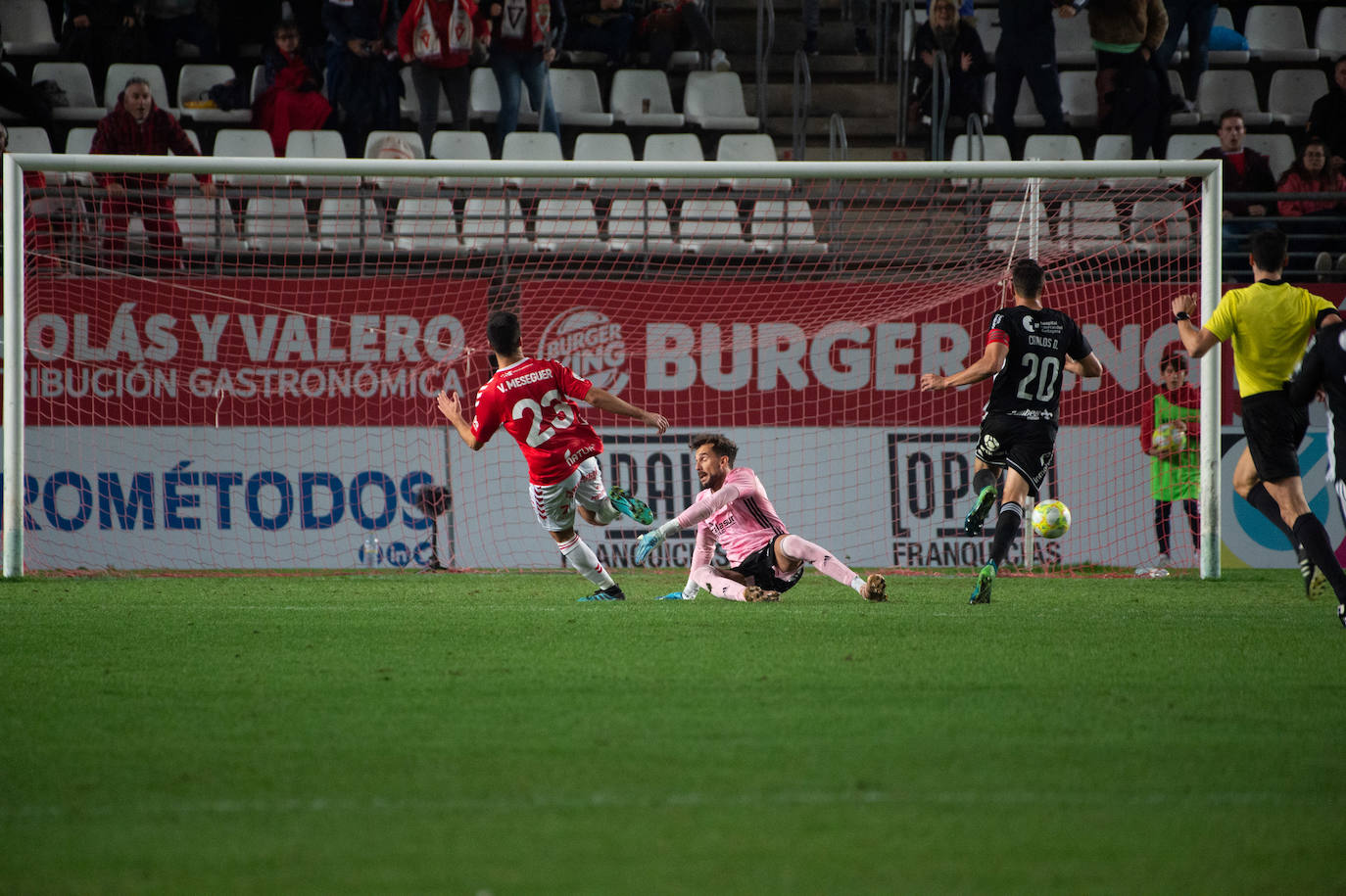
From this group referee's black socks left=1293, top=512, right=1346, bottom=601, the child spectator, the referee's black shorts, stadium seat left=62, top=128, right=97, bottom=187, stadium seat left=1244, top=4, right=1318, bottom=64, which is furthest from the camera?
stadium seat left=1244, top=4, right=1318, bottom=64

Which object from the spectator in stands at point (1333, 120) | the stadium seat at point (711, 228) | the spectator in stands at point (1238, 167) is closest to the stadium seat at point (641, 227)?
the stadium seat at point (711, 228)

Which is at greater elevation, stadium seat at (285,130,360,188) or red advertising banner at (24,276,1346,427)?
stadium seat at (285,130,360,188)

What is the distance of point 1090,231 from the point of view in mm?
12969

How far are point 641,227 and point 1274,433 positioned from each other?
7.00 metres

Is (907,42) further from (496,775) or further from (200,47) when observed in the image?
(496,775)

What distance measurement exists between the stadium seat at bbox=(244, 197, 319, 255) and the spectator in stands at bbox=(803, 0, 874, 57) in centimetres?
674

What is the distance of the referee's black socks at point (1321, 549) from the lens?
7.05 metres

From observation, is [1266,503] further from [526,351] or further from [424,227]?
[424,227]

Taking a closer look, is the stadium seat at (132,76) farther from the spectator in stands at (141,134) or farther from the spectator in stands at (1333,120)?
the spectator in stands at (1333,120)

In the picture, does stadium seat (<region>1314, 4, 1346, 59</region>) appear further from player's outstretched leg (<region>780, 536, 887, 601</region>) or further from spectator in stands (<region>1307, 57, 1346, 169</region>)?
player's outstretched leg (<region>780, 536, 887, 601</region>)

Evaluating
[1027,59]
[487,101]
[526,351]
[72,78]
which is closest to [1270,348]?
[526,351]

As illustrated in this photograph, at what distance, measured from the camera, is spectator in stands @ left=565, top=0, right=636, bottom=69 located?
52.8 feet

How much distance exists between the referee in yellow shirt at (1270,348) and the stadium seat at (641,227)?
577cm

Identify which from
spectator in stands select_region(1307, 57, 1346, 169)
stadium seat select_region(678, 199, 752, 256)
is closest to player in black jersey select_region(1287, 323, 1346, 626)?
stadium seat select_region(678, 199, 752, 256)
